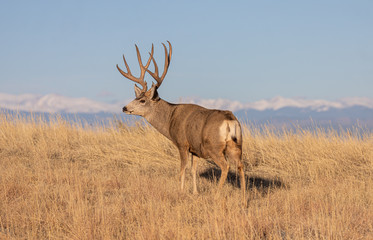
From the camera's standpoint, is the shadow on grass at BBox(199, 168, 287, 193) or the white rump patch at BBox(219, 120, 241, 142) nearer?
the white rump patch at BBox(219, 120, 241, 142)

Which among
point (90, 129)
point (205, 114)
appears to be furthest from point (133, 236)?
point (90, 129)

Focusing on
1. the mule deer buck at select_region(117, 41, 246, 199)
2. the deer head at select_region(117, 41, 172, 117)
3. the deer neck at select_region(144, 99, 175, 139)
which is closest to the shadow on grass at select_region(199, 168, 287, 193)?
the mule deer buck at select_region(117, 41, 246, 199)

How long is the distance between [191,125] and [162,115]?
1.27 metres

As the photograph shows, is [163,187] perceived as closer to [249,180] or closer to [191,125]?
[191,125]

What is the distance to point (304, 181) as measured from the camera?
10.1 metres

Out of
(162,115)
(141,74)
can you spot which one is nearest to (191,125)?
(162,115)

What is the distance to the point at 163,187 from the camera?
27.4ft

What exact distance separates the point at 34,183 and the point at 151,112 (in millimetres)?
2967

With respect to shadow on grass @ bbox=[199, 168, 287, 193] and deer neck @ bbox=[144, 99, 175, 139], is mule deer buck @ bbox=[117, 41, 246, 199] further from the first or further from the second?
shadow on grass @ bbox=[199, 168, 287, 193]

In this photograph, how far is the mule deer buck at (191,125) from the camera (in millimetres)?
7484

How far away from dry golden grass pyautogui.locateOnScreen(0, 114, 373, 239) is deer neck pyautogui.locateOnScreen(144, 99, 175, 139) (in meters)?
1.17

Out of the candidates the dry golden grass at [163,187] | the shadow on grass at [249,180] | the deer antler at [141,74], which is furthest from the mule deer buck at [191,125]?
the shadow on grass at [249,180]

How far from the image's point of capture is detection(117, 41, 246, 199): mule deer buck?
7.48 metres

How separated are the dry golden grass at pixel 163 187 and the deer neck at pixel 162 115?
117 centimetres
